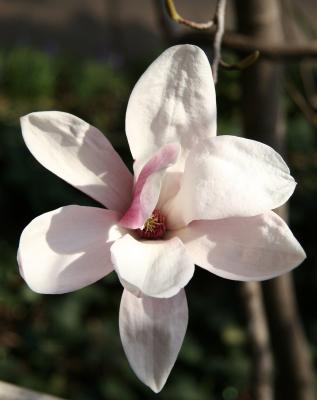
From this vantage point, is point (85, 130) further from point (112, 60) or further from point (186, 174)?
point (112, 60)

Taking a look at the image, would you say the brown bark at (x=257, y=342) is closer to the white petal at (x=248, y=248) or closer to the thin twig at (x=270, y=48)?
the thin twig at (x=270, y=48)

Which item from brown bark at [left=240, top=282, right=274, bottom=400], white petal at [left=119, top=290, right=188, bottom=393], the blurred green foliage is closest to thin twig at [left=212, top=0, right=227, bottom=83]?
white petal at [left=119, top=290, right=188, bottom=393]

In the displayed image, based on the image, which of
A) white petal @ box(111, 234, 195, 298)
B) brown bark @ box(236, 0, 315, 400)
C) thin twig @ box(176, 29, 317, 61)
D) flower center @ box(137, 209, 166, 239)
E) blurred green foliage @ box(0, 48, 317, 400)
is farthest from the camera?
blurred green foliage @ box(0, 48, 317, 400)

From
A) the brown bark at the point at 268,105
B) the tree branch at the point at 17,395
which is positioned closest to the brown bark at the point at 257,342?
the brown bark at the point at 268,105

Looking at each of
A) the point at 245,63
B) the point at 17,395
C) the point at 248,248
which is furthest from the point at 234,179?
the point at 17,395

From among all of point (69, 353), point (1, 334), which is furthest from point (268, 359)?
point (1, 334)

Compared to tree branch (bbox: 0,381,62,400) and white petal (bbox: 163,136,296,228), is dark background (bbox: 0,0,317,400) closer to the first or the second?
tree branch (bbox: 0,381,62,400)
